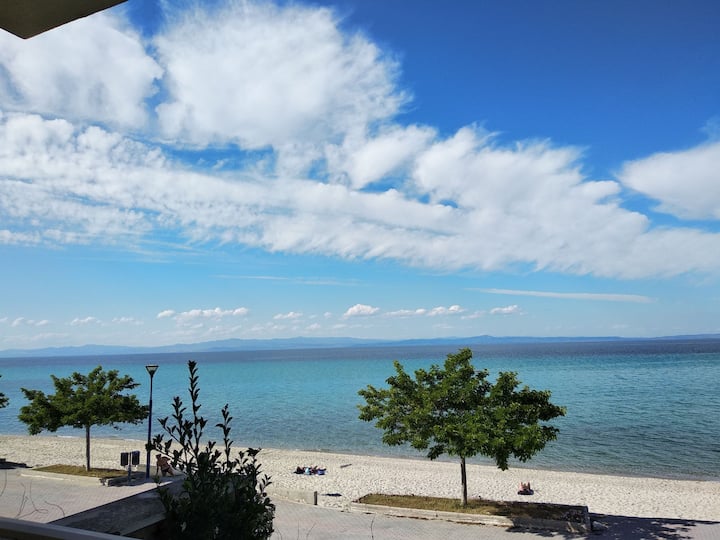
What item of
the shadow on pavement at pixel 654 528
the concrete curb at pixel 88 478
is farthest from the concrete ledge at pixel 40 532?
the concrete curb at pixel 88 478

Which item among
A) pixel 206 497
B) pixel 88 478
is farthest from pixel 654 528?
pixel 88 478

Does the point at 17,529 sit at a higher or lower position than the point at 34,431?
higher

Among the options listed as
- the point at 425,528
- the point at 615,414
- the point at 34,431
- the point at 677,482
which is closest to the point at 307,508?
the point at 425,528

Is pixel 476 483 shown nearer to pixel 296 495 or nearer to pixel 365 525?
pixel 296 495

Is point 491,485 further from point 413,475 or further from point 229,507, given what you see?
point 229,507

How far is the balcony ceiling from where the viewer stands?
268cm

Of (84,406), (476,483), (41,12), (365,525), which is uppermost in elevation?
(41,12)

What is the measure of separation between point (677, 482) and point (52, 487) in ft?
88.5

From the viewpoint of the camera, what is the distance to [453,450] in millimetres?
15859

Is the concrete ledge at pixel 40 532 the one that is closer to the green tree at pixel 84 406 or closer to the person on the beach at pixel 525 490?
the green tree at pixel 84 406

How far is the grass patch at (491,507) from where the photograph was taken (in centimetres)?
1588

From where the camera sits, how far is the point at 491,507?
673 inches

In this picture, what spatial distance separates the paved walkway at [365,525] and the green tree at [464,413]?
205 cm

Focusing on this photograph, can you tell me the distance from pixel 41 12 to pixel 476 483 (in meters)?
25.1
